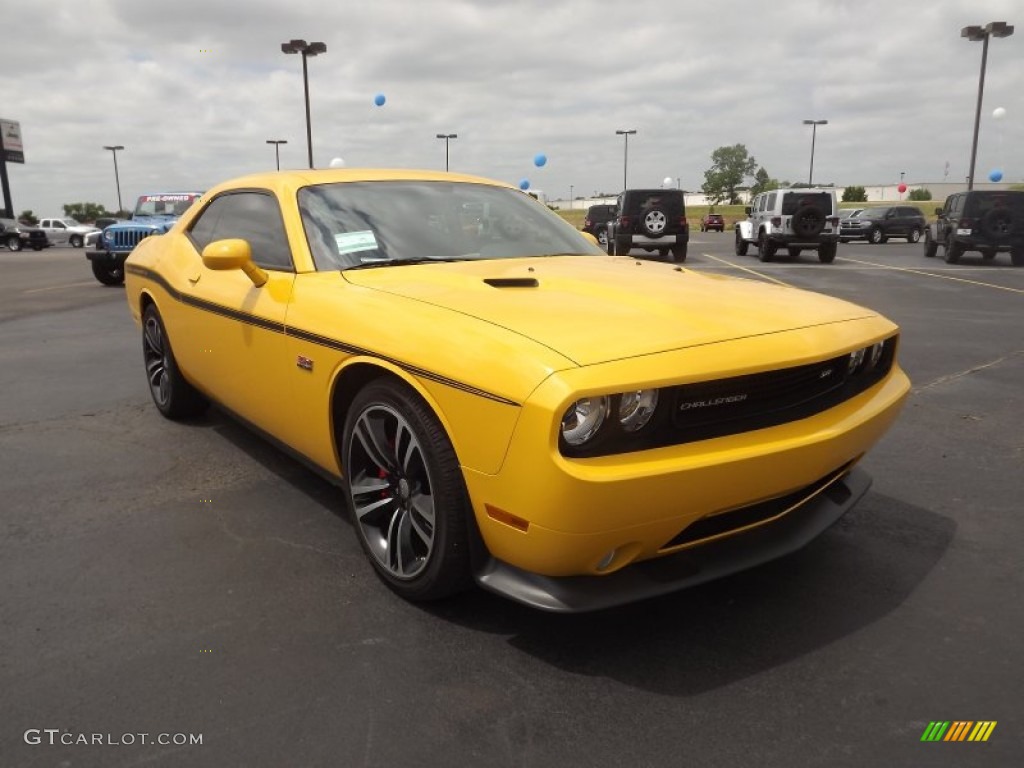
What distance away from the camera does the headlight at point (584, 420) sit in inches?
78.0

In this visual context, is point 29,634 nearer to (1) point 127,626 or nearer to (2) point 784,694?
(1) point 127,626

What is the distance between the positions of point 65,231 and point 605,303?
48.5 m

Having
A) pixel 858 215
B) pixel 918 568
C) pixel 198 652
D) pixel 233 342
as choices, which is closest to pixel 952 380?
pixel 918 568

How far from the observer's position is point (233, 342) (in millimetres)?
3502

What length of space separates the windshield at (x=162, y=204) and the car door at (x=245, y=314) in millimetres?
13175

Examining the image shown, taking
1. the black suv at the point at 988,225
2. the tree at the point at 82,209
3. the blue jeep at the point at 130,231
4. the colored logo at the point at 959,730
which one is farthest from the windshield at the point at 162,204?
the tree at the point at 82,209

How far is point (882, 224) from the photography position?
32500 mm

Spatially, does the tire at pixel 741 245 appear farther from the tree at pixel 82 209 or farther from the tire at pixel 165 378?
the tree at pixel 82 209

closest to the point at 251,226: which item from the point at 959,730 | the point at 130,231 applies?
the point at 959,730

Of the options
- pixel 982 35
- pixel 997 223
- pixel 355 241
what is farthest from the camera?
pixel 982 35

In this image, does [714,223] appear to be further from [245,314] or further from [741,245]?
[245,314]

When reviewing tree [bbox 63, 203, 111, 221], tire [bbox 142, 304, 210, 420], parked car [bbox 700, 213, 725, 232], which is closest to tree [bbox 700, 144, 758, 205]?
parked car [bbox 700, 213, 725, 232]

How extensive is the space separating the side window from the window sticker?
223 mm

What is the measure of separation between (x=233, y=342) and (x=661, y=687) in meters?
2.39
